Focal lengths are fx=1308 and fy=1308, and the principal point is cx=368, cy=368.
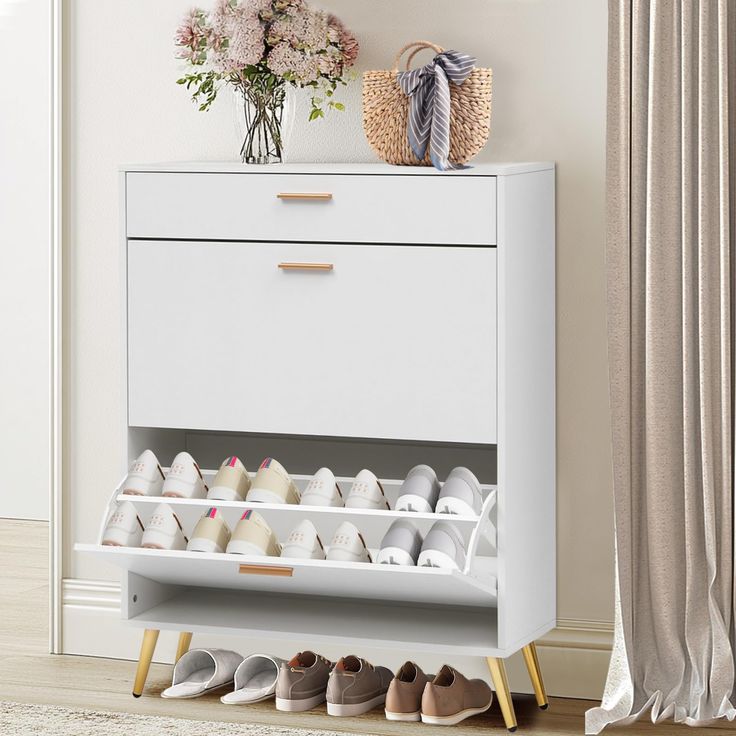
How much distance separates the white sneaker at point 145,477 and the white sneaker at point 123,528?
0.11ft

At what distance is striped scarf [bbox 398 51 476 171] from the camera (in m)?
2.69

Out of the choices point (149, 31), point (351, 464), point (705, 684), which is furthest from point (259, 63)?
point (705, 684)

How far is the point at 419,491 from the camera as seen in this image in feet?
8.79

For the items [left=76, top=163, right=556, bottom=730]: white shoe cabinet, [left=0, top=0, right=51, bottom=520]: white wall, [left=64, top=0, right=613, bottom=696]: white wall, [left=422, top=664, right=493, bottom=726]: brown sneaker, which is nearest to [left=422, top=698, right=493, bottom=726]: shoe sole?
[left=422, top=664, right=493, bottom=726]: brown sneaker

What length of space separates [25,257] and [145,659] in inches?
85.6

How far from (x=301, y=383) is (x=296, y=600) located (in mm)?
589

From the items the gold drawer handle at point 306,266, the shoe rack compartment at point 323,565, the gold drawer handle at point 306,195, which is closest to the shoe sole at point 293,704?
the shoe rack compartment at point 323,565

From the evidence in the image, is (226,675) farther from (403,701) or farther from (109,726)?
(403,701)

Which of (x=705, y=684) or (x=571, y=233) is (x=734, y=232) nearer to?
(x=571, y=233)

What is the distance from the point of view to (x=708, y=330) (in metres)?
2.71

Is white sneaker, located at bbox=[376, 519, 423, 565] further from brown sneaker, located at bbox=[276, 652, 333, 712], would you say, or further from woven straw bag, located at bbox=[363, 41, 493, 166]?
woven straw bag, located at bbox=[363, 41, 493, 166]

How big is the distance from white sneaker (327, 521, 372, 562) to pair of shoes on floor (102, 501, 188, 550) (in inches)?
13.5

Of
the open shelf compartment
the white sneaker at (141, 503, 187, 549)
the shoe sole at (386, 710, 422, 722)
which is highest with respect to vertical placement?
the white sneaker at (141, 503, 187, 549)

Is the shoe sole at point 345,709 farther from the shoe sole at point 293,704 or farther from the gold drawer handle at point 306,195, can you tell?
the gold drawer handle at point 306,195
